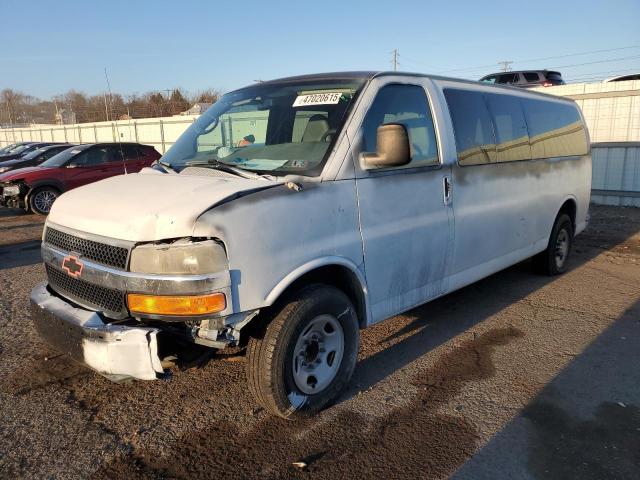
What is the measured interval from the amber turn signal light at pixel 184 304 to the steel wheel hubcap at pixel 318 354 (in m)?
0.69

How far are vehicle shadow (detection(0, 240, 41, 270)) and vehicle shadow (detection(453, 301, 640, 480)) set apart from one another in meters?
6.84

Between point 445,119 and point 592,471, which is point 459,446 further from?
point 445,119

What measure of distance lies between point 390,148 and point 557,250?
4.20m

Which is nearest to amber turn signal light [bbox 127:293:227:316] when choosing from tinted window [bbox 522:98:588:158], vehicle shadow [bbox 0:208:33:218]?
tinted window [bbox 522:98:588:158]

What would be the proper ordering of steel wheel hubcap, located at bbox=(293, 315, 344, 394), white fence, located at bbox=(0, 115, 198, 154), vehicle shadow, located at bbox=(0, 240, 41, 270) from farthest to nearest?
white fence, located at bbox=(0, 115, 198, 154) → vehicle shadow, located at bbox=(0, 240, 41, 270) → steel wheel hubcap, located at bbox=(293, 315, 344, 394)

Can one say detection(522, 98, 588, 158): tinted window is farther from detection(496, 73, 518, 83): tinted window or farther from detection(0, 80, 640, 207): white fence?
detection(496, 73, 518, 83): tinted window

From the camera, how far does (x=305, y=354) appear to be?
318cm

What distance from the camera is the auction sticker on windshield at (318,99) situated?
3.46 m

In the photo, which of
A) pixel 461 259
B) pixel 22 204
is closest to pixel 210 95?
pixel 22 204

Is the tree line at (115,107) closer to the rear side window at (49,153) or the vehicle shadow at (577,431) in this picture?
the rear side window at (49,153)

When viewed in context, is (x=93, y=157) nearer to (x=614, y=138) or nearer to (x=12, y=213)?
(x=12, y=213)

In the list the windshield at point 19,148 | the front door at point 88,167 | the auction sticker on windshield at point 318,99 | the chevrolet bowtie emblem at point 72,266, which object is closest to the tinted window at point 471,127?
the auction sticker on windshield at point 318,99

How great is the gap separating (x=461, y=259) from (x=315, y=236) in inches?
70.3

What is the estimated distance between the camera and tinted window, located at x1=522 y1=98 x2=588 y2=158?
18.0ft
